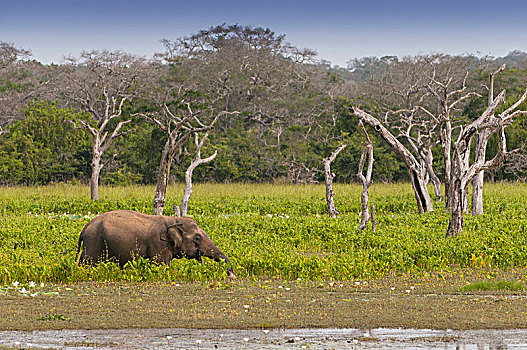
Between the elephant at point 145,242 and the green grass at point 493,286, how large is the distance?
4.53 meters

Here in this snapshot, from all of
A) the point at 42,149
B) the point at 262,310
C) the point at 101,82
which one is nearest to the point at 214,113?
the point at 101,82

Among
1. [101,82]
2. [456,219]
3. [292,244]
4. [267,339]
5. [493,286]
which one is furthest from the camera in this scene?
[101,82]

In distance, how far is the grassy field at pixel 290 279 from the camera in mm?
10070

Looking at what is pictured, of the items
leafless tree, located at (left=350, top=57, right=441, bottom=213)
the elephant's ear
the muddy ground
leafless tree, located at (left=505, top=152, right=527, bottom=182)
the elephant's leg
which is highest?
leafless tree, located at (left=350, top=57, right=441, bottom=213)

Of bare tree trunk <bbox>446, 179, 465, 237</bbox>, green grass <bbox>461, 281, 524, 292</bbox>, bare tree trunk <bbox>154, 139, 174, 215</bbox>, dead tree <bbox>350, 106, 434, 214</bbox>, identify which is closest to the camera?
green grass <bbox>461, 281, 524, 292</bbox>

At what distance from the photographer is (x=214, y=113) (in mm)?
54219

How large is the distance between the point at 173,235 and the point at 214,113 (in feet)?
133

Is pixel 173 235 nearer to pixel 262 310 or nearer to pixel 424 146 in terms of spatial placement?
pixel 262 310

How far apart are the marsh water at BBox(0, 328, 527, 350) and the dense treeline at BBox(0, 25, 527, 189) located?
31.6m

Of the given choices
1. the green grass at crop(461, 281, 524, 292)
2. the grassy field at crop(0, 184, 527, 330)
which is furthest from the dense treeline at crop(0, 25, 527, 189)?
the green grass at crop(461, 281, 524, 292)

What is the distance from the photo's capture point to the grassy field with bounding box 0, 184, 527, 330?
10.1 meters

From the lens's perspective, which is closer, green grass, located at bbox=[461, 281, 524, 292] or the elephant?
green grass, located at bbox=[461, 281, 524, 292]

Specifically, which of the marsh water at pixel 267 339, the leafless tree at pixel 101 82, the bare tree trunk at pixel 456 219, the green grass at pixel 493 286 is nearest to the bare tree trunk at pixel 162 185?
the bare tree trunk at pixel 456 219

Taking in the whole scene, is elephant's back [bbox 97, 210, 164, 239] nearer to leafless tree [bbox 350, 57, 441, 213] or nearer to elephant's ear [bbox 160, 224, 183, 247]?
elephant's ear [bbox 160, 224, 183, 247]
